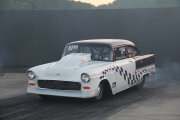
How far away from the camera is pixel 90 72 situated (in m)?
8.83

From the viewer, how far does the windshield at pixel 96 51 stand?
9.98m

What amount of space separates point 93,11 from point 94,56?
7.83 m

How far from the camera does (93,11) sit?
692 inches

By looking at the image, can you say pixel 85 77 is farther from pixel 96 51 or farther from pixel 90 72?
pixel 96 51

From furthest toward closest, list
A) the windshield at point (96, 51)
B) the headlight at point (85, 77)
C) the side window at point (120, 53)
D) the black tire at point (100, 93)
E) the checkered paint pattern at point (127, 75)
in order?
the side window at point (120, 53) < the windshield at point (96, 51) < the checkered paint pattern at point (127, 75) < the black tire at point (100, 93) < the headlight at point (85, 77)

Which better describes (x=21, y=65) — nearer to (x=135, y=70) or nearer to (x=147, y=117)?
(x=135, y=70)

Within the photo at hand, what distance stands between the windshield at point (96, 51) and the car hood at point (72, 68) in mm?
204

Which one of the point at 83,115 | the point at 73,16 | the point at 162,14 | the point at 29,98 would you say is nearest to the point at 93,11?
the point at 73,16

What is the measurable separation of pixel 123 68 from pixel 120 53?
58cm

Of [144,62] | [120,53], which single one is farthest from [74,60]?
[144,62]

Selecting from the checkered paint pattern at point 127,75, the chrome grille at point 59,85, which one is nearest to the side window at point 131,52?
the checkered paint pattern at point 127,75

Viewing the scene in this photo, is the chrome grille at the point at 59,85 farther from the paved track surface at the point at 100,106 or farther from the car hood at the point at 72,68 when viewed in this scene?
the paved track surface at the point at 100,106

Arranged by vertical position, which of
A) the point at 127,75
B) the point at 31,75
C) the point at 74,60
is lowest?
the point at 127,75

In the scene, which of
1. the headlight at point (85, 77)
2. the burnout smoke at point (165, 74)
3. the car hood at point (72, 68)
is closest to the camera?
the headlight at point (85, 77)
